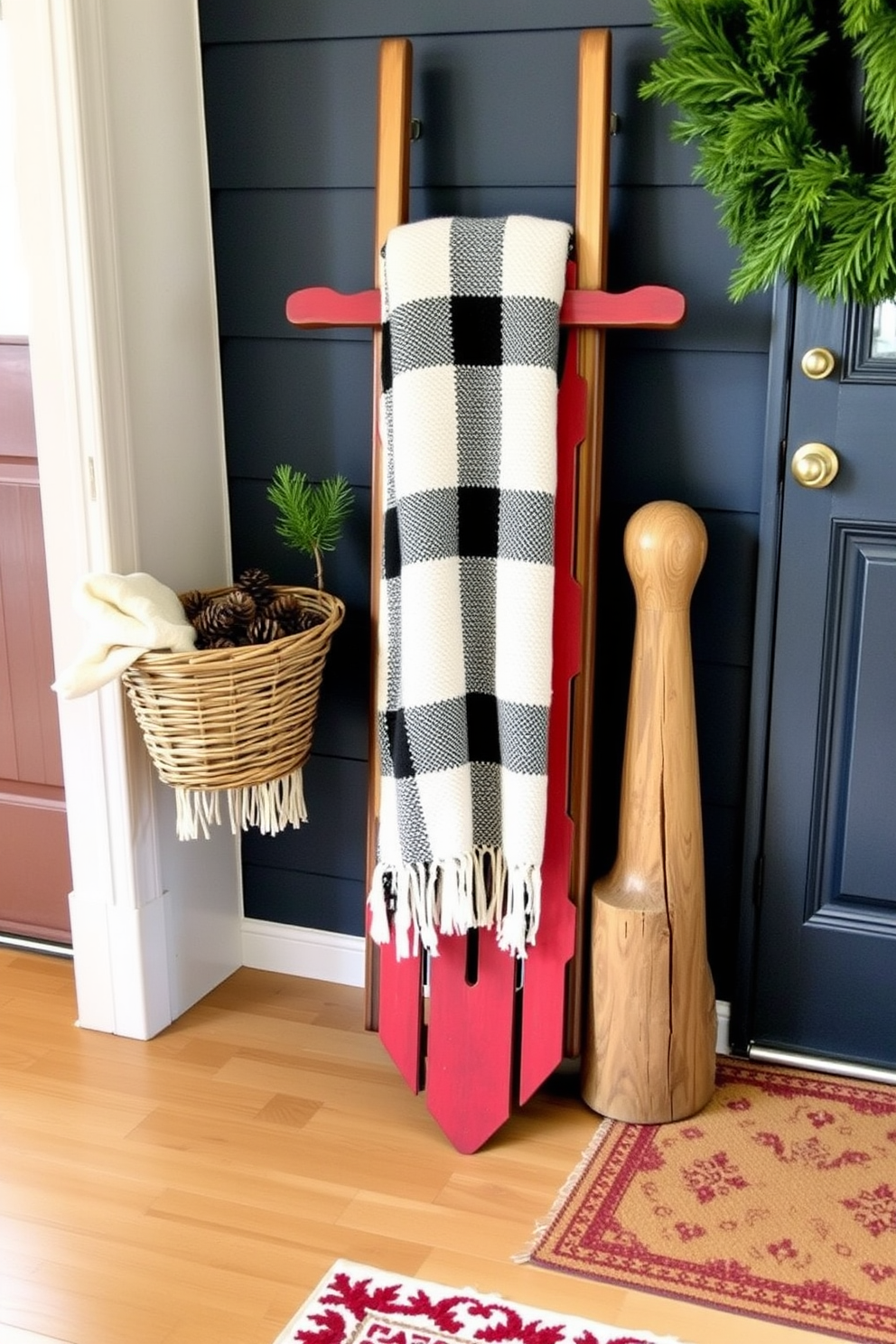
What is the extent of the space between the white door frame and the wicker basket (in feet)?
0.65

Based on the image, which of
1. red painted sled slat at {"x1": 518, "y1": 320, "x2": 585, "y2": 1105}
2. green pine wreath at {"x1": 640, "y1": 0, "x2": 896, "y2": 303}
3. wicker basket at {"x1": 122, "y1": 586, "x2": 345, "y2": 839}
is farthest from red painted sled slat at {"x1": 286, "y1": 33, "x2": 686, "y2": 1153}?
green pine wreath at {"x1": 640, "y1": 0, "x2": 896, "y2": 303}

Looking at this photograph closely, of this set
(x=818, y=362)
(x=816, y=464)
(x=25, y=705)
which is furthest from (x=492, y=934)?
(x=25, y=705)

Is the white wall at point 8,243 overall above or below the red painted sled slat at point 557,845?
above

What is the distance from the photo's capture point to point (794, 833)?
2.04 metres

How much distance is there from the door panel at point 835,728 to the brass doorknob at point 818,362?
0.01 metres

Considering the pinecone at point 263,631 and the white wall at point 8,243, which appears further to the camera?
the white wall at point 8,243

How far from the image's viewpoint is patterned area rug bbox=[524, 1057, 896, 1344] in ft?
5.38

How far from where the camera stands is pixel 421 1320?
159cm

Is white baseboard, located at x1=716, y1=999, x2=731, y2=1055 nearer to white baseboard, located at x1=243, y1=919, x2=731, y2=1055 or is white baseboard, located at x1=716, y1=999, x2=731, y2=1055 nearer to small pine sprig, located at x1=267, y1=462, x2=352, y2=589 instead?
white baseboard, located at x1=243, y1=919, x2=731, y2=1055

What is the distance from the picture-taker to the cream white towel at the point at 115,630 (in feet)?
6.08

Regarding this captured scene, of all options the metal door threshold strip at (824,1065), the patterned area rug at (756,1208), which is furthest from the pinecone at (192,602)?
the metal door threshold strip at (824,1065)

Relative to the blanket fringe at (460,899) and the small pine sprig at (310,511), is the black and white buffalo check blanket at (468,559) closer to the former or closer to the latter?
the blanket fringe at (460,899)

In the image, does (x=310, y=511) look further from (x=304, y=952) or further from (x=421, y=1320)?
(x=421, y=1320)

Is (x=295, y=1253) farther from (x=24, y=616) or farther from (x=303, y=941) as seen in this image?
(x=24, y=616)
